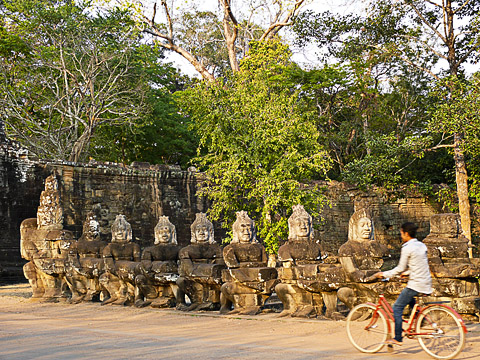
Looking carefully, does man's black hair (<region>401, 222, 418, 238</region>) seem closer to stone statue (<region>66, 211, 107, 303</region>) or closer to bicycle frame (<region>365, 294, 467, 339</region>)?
bicycle frame (<region>365, 294, 467, 339</region>)

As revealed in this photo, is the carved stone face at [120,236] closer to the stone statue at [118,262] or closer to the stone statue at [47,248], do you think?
the stone statue at [118,262]

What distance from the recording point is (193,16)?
36500 mm

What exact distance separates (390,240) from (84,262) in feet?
64.7

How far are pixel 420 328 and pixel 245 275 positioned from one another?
376cm

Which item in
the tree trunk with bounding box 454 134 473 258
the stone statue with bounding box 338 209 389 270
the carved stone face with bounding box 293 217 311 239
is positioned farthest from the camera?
the tree trunk with bounding box 454 134 473 258

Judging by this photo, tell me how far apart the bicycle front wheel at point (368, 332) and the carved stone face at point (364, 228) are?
2.50 meters

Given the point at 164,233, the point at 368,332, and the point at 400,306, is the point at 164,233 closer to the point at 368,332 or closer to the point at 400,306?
the point at 368,332

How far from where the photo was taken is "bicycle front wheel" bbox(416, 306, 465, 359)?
556 centimetres

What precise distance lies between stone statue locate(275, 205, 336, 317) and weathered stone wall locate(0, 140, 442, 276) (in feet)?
41.5

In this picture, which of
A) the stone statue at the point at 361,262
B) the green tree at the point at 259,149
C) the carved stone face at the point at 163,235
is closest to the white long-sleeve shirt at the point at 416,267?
the stone statue at the point at 361,262

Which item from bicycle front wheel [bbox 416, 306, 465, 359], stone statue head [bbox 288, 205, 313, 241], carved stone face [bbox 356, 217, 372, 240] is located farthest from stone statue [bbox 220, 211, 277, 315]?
bicycle front wheel [bbox 416, 306, 465, 359]

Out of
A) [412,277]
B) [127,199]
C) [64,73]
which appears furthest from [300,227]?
[64,73]

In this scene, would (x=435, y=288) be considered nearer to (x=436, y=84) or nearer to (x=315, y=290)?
(x=315, y=290)

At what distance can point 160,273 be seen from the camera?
10617mm
